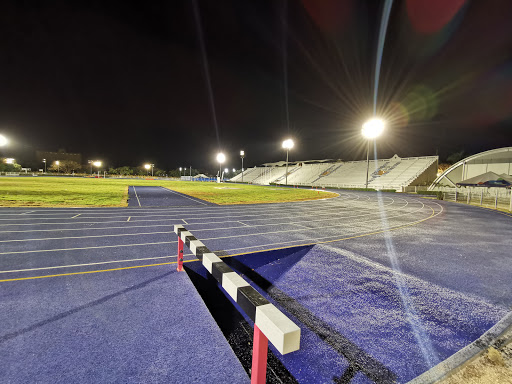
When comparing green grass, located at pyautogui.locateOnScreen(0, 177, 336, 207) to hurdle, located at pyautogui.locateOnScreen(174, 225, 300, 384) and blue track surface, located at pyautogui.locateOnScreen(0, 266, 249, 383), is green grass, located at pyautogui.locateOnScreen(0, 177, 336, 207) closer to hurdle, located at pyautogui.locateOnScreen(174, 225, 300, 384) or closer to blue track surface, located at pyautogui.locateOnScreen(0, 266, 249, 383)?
blue track surface, located at pyautogui.locateOnScreen(0, 266, 249, 383)

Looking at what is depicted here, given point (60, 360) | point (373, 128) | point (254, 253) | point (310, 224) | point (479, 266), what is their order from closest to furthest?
1. point (60, 360)
2. point (479, 266)
3. point (254, 253)
4. point (310, 224)
5. point (373, 128)

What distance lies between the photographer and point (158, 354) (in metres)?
2.58

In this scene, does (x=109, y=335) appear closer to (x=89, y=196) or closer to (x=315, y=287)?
(x=315, y=287)

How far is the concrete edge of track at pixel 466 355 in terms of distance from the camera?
2.38 m

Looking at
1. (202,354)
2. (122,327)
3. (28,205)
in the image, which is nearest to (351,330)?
(202,354)

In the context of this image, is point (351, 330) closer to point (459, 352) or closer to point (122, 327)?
point (459, 352)

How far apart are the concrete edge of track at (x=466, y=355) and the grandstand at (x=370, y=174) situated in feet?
138


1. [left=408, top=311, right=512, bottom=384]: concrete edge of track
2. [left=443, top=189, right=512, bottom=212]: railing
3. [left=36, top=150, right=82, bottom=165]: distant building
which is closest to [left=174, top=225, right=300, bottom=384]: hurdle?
[left=408, top=311, right=512, bottom=384]: concrete edge of track

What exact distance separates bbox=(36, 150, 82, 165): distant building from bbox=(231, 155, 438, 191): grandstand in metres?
133

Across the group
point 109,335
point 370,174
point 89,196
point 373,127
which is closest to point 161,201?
point 89,196

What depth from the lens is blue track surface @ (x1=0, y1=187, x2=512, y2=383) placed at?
2.71 metres

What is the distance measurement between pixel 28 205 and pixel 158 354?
51.6ft

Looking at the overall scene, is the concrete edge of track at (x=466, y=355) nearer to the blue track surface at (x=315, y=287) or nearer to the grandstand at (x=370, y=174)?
the blue track surface at (x=315, y=287)

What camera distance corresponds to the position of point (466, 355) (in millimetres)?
2691
